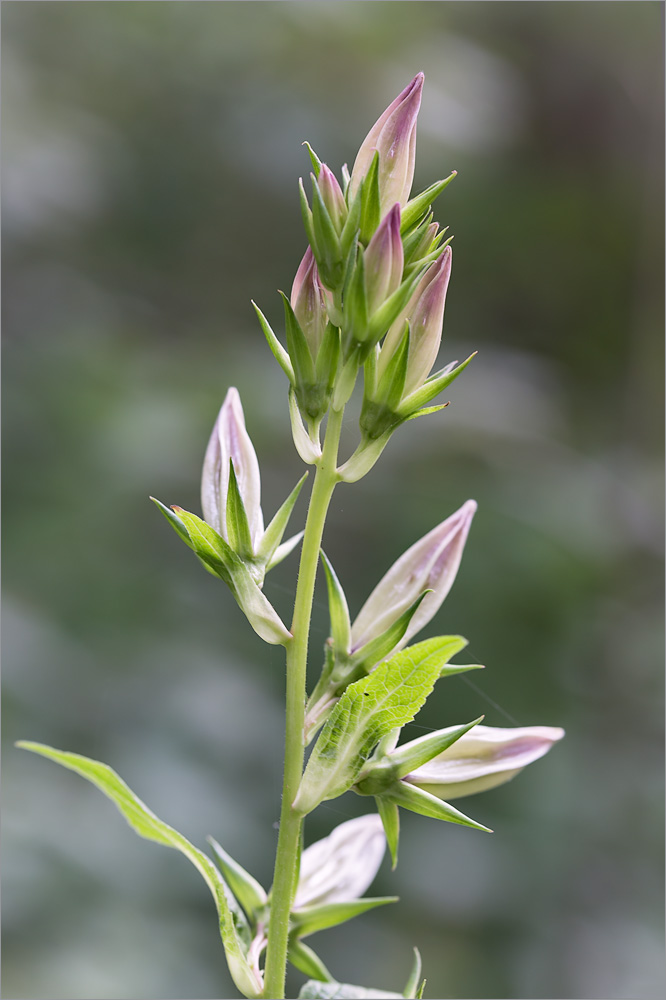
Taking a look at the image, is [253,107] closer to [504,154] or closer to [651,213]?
[504,154]

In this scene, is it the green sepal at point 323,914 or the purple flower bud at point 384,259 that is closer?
the purple flower bud at point 384,259

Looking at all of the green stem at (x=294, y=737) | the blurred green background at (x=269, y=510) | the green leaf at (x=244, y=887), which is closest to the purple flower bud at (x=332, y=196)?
the green stem at (x=294, y=737)

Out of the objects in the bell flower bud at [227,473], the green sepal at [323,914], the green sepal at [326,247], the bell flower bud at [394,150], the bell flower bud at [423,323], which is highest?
the bell flower bud at [394,150]

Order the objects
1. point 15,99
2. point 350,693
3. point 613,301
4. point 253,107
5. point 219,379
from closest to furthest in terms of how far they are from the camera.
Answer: point 350,693
point 15,99
point 219,379
point 253,107
point 613,301

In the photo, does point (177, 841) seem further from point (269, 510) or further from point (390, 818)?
point (269, 510)

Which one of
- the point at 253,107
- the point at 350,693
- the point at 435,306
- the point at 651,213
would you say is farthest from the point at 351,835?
the point at 651,213

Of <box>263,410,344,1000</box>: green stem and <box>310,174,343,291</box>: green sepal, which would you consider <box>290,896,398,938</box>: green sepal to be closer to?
<box>263,410,344,1000</box>: green stem

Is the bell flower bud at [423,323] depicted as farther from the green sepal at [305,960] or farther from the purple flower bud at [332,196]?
the green sepal at [305,960]
